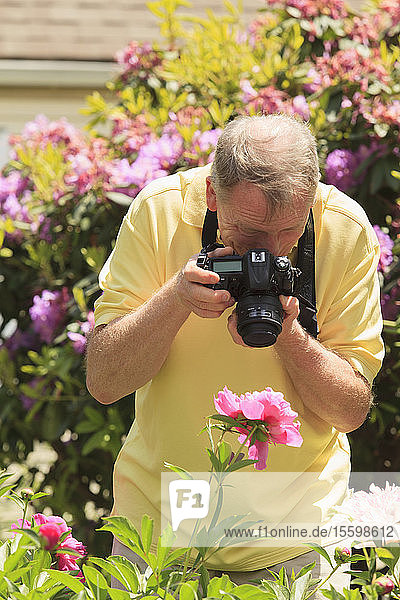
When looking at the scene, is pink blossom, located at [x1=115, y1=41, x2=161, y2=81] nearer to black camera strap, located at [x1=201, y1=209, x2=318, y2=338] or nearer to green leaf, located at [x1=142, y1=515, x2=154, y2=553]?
black camera strap, located at [x1=201, y1=209, x2=318, y2=338]

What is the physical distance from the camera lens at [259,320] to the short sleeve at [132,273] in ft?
1.20

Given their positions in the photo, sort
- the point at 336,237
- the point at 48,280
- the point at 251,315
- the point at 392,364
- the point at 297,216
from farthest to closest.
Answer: the point at 48,280, the point at 392,364, the point at 336,237, the point at 297,216, the point at 251,315

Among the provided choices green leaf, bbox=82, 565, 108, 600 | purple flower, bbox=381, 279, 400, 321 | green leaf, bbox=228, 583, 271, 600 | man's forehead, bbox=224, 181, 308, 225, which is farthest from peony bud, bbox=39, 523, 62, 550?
purple flower, bbox=381, 279, 400, 321

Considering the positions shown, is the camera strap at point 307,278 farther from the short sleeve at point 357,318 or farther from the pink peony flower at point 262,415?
the pink peony flower at point 262,415

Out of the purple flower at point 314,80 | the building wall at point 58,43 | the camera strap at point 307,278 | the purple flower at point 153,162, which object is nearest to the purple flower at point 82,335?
the purple flower at point 153,162

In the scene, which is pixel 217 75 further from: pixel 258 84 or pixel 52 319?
pixel 52 319

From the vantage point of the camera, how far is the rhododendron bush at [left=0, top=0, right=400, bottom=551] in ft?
11.0

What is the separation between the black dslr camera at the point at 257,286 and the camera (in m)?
1.69

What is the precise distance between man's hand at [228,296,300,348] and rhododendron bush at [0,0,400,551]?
47.2 inches

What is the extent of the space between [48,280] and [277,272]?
7.18 ft

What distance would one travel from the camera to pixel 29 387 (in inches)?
145

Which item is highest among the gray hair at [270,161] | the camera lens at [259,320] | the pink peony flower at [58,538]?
the gray hair at [270,161]

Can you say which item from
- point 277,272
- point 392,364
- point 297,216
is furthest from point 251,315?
point 392,364

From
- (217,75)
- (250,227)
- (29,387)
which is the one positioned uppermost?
(250,227)
